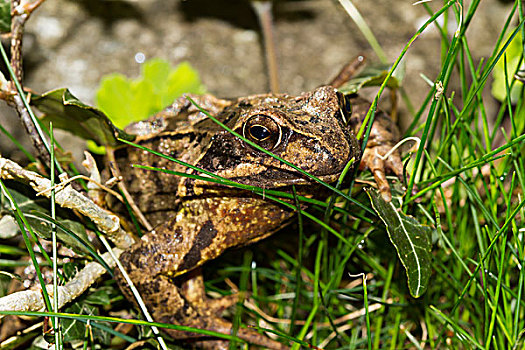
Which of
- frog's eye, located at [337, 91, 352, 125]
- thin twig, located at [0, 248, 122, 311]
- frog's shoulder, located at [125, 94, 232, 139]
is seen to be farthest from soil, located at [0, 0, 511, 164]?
thin twig, located at [0, 248, 122, 311]

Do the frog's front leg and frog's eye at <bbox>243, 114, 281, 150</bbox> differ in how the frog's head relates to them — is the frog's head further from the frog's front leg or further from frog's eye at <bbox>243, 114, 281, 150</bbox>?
the frog's front leg

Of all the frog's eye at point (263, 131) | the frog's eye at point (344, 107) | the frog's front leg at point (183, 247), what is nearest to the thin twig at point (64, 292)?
the frog's front leg at point (183, 247)

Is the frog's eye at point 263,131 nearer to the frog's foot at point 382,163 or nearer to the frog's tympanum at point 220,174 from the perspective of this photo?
the frog's tympanum at point 220,174

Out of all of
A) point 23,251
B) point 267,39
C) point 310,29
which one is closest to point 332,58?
point 310,29

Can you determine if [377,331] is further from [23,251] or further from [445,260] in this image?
[23,251]

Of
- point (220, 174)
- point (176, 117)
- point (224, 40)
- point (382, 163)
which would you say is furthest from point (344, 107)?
point (224, 40)

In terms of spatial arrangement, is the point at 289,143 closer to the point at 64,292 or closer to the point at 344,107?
the point at 344,107
